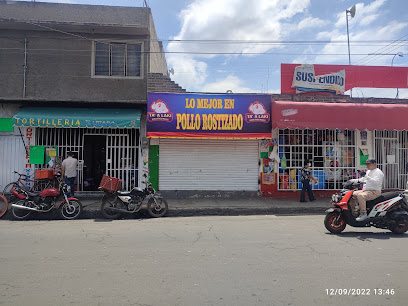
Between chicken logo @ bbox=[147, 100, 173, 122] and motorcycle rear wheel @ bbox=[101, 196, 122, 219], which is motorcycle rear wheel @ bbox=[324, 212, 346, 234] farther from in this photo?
chicken logo @ bbox=[147, 100, 173, 122]

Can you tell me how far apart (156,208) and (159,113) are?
136 inches

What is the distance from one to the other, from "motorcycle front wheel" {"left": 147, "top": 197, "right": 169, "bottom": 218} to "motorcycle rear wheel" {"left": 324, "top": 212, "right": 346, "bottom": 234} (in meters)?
4.41

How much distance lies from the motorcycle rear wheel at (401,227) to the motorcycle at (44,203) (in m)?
7.90

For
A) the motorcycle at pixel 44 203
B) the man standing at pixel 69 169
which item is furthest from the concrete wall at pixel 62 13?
the motorcycle at pixel 44 203

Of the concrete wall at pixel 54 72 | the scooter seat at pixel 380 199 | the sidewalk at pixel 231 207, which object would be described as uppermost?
the concrete wall at pixel 54 72

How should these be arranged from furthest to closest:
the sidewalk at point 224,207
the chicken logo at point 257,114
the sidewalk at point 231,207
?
the chicken logo at point 257,114
the sidewalk at point 231,207
the sidewalk at point 224,207

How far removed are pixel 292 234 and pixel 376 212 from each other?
5.98 feet

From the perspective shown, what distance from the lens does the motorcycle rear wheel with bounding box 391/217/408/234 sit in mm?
6262

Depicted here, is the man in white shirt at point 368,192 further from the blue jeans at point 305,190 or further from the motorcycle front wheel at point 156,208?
the motorcycle front wheel at point 156,208

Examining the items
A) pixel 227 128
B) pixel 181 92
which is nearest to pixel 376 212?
pixel 227 128

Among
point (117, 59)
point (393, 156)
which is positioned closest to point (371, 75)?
point (393, 156)

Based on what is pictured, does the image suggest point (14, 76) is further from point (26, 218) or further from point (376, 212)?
point (376, 212)

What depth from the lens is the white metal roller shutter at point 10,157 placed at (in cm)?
1066

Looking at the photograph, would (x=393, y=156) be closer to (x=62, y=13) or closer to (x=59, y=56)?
(x=59, y=56)
